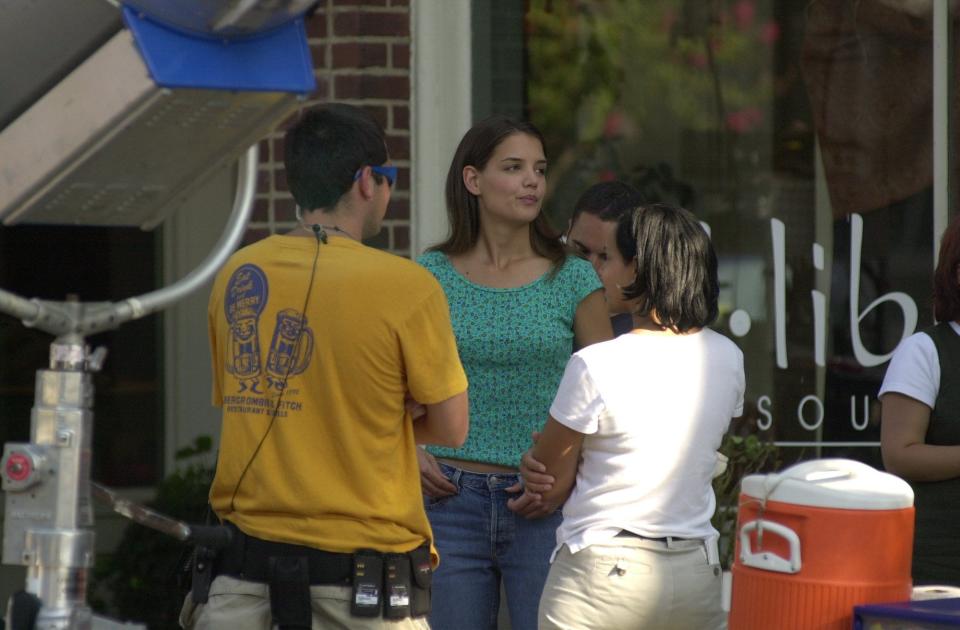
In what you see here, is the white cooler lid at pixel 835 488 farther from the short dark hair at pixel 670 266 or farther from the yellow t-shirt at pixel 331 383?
the yellow t-shirt at pixel 331 383

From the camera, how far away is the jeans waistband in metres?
3.61

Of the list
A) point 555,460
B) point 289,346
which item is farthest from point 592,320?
point 289,346

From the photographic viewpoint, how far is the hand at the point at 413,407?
2.93m

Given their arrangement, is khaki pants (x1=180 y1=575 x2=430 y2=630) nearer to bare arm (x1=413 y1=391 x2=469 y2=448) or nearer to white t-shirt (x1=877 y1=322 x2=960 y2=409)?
bare arm (x1=413 y1=391 x2=469 y2=448)

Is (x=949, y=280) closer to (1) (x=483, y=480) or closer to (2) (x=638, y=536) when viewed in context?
(2) (x=638, y=536)

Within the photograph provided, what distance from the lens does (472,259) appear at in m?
3.85

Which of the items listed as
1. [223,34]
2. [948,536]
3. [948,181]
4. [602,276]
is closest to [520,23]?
[948,181]

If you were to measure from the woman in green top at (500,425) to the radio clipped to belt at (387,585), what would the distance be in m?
0.63

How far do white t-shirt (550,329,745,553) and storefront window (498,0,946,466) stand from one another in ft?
7.59

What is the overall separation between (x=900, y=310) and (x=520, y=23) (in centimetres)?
174

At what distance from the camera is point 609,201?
4.20 metres

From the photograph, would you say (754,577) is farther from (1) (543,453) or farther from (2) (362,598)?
(2) (362,598)

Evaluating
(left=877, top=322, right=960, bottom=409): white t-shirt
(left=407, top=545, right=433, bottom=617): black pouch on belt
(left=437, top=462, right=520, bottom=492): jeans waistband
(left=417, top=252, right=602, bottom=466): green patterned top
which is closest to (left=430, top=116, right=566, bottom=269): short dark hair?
(left=417, top=252, right=602, bottom=466): green patterned top

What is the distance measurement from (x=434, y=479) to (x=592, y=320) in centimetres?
55
